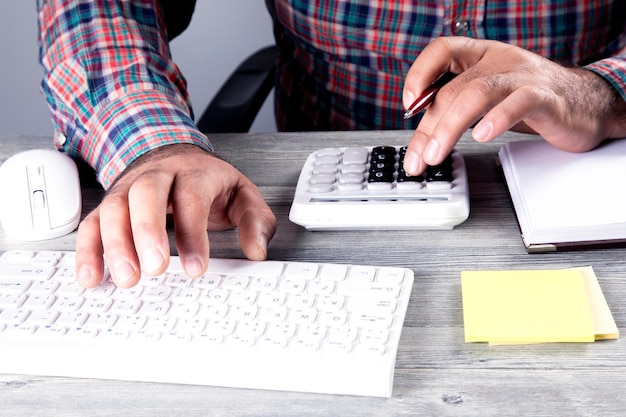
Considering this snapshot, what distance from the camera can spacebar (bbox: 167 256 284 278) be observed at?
25.3 inches

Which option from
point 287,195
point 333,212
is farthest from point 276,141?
point 333,212

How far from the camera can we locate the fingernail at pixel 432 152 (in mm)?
704

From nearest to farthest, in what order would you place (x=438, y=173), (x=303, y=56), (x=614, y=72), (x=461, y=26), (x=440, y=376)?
(x=440, y=376) → (x=438, y=173) → (x=614, y=72) → (x=461, y=26) → (x=303, y=56)

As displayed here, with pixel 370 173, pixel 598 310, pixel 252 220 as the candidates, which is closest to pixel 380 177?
pixel 370 173

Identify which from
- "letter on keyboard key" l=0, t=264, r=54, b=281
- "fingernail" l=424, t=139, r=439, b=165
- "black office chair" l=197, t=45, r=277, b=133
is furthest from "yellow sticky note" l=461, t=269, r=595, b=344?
"black office chair" l=197, t=45, r=277, b=133

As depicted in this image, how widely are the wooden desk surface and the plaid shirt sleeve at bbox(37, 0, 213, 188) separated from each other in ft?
0.68

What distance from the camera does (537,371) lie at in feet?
1.75

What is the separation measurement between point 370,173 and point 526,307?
0.22 meters

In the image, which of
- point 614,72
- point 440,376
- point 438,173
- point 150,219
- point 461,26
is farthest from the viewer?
point 461,26

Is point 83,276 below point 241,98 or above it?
above

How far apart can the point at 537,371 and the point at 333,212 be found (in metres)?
0.25

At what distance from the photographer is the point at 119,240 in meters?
0.64

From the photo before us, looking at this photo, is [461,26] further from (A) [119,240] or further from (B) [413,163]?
(A) [119,240]

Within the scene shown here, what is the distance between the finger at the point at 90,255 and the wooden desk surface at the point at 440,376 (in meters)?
0.09
